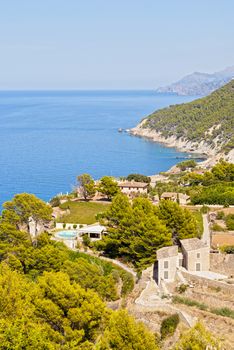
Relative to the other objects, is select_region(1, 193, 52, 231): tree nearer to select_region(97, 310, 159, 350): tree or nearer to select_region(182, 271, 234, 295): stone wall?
select_region(182, 271, 234, 295): stone wall

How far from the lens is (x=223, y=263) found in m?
24.6

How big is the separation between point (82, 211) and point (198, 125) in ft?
275

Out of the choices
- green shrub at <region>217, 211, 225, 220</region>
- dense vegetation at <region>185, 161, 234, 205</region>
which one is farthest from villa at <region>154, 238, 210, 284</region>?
dense vegetation at <region>185, 161, 234, 205</region>

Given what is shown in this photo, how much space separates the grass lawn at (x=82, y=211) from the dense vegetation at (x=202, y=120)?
193ft

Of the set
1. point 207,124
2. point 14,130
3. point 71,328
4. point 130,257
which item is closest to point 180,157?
point 207,124

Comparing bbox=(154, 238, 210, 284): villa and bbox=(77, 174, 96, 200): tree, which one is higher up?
bbox=(77, 174, 96, 200): tree

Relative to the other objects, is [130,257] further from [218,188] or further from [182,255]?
[218,188]

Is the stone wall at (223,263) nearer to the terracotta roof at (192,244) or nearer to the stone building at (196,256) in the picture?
the stone building at (196,256)

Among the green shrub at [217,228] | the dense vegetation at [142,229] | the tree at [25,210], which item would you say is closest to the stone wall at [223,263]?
the dense vegetation at [142,229]

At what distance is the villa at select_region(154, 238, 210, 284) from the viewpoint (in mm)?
23578

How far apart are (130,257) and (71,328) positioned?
10322 millimetres

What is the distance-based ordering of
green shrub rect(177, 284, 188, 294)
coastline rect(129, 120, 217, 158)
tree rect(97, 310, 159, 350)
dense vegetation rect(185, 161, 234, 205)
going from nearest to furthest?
tree rect(97, 310, 159, 350)
green shrub rect(177, 284, 188, 294)
dense vegetation rect(185, 161, 234, 205)
coastline rect(129, 120, 217, 158)

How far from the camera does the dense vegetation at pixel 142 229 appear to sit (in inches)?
1029

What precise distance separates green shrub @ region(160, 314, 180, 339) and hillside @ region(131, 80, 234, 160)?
229ft
